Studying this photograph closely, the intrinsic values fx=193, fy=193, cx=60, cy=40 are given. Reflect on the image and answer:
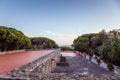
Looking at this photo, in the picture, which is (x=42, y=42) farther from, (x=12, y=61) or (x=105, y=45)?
(x=12, y=61)

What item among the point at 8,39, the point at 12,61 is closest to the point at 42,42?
the point at 8,39

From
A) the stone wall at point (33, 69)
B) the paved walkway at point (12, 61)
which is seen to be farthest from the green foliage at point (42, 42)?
the stone wall at point (33, 69)

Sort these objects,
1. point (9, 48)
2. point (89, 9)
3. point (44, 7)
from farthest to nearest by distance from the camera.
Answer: point (9, 48) < point (44, 7) < point (89, 9)

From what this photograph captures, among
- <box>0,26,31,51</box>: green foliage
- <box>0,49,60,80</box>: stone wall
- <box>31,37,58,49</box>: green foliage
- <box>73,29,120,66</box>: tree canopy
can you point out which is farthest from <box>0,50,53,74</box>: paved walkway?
<box>31,37,58,49</box>: green foliage

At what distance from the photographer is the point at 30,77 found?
4258 millimetres

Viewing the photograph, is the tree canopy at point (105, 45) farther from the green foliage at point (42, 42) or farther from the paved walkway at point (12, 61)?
the green foliage at point (42, 42)

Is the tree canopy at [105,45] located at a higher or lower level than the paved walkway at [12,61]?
higher

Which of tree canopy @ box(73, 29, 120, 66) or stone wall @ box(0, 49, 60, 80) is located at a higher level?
tree canopy @ box(73, 29, 120, 66)

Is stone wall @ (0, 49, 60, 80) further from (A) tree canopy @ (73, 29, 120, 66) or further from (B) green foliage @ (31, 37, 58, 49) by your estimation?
(B) green foliage @ (31, 37, 58, 49)

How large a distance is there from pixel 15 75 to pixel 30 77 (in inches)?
15.7

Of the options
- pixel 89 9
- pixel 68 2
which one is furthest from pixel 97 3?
pixel 68 2

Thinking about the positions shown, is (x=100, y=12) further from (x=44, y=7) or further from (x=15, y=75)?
(x=15, y=75)

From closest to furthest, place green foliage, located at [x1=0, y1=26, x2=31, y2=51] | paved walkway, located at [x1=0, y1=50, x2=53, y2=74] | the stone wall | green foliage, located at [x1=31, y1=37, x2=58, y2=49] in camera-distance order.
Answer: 1. the stone wall
2. paved walkway, located at [x1=0, y1=50, x2=53, y2=74]
3. green foliage, located at [x1=0, y1=26, x2=31, y2=51]
4. green foliage, located at [x1=31, y1=37, x2=58, y2=49]

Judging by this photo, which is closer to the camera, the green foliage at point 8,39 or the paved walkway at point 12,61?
the paved walkway at point 12,61
